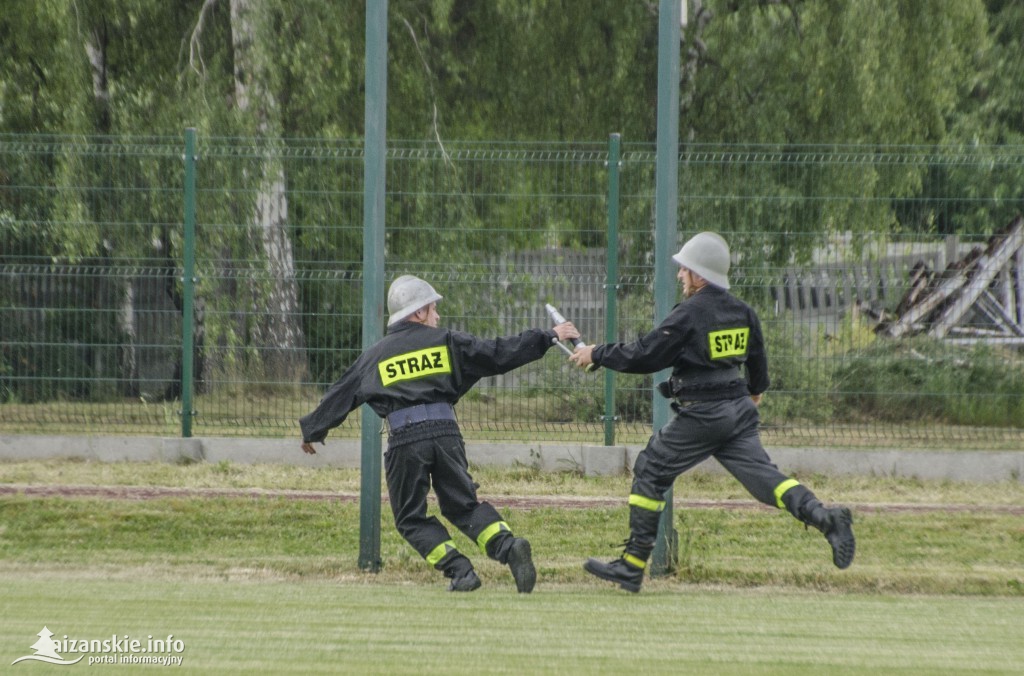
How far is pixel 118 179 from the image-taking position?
1159cm

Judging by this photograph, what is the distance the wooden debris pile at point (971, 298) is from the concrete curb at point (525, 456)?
3.11 feet

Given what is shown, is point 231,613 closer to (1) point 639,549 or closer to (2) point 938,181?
(1) point 639,549

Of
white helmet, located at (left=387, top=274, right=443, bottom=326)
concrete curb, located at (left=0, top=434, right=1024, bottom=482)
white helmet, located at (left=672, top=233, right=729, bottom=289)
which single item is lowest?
concrete curb, located at (left=0, top=434, right=1024, bottom=482)

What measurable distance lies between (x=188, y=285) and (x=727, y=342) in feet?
18.6

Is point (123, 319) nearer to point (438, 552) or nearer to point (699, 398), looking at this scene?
point (438, 552)

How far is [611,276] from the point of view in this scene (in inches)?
439

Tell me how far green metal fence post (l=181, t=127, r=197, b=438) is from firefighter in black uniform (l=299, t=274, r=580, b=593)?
4225mm

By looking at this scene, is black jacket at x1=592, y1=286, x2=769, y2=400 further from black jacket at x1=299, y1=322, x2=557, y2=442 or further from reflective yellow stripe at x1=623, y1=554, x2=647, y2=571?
reflective yellow stripe at x1=623, y1=554, x2=647, y2=571

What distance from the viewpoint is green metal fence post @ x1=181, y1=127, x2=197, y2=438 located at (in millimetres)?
11438

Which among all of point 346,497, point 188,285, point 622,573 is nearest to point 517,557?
point 622,573

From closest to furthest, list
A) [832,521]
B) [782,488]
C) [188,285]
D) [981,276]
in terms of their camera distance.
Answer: [832,521] < [782,488] < [981,276] < [188,285]

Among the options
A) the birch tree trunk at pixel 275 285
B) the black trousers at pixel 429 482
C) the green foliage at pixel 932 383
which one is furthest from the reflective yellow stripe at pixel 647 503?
the birch tree trunk at pixel 275 285

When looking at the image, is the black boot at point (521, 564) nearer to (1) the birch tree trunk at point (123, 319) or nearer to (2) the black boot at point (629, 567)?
(2) the black boot at point (629, 567)

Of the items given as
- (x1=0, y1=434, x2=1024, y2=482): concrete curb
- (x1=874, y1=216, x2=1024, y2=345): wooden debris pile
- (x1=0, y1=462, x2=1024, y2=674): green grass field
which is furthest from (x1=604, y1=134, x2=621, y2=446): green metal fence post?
(x1=874, y1=216, x2=1024, y2=345): wooden debris pile
